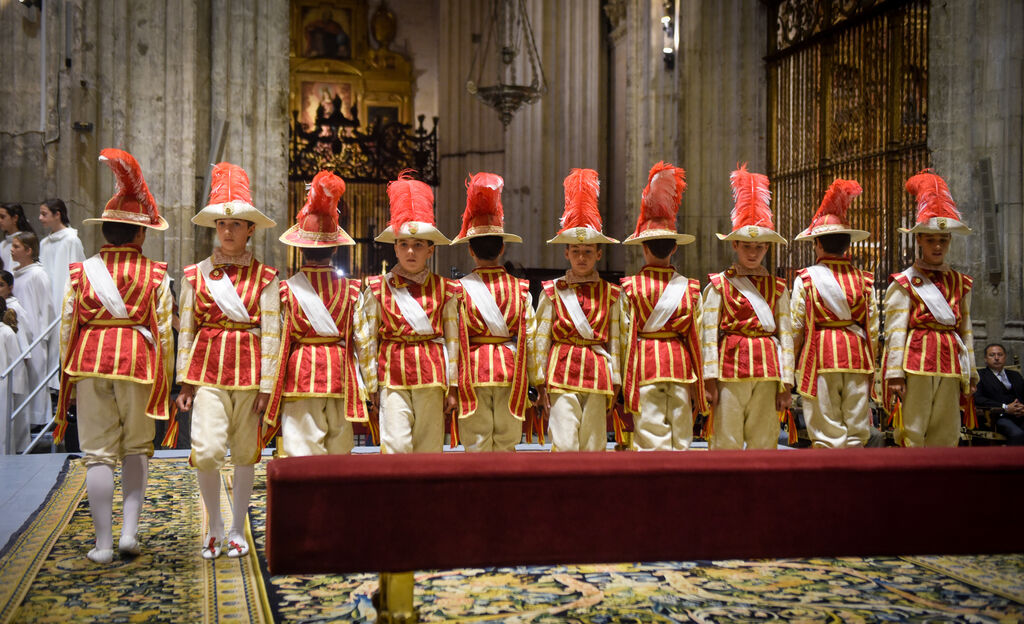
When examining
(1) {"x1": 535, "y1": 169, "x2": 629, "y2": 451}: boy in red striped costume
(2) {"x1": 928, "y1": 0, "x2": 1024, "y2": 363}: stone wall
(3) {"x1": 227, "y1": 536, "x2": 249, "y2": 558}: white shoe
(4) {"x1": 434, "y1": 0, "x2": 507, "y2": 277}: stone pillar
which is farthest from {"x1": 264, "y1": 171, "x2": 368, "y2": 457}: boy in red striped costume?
(4) {"x1": 434, "y1": 0, "x2": 507, "y2": 277}: stone pillar

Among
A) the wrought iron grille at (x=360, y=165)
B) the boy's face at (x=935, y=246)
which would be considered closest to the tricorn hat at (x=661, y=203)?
the boy's face at (x=935, y=246)

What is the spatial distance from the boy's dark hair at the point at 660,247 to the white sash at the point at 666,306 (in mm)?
199

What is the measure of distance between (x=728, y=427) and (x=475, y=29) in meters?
15.2

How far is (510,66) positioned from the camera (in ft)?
50.6

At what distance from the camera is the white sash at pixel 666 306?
542 centimetres

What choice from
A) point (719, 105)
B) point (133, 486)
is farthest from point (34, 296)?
point (719, 105)

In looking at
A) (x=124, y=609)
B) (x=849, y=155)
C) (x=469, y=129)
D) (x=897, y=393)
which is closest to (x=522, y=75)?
(x=469, y=129)

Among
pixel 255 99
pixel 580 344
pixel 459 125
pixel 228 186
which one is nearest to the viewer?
pixel 228 186

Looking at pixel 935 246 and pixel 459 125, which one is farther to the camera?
pixel 459 125

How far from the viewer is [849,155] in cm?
1141

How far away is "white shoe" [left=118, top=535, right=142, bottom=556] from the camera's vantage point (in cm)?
481

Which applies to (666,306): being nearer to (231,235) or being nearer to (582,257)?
(582,257)

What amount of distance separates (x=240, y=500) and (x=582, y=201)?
90.2 inches

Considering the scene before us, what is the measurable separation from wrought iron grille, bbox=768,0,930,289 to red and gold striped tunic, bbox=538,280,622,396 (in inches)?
233
